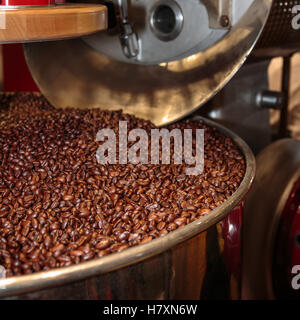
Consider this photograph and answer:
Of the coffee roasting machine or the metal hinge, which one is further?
the metal hinge

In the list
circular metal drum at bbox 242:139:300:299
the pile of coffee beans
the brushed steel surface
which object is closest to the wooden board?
the pile of coffee beans

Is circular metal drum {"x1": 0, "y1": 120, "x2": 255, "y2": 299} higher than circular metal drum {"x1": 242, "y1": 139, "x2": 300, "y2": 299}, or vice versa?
circular metal drum {"x1": 0, "y1": 120, "x2": 255, "y2": 299}

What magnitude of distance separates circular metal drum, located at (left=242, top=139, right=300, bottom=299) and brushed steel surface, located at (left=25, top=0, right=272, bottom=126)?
379mm

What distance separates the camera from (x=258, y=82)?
1.84 m

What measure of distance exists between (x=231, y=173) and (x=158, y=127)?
0.41 m

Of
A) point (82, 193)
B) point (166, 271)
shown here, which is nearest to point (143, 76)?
point (82, 193)

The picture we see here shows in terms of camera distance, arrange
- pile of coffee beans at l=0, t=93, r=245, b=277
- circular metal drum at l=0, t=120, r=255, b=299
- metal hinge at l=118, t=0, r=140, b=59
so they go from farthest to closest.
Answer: metal hinge at l=118, t=0, r=140, b=59 → pile of coffee beans at l=0, t=93, r=245, b=277 → circular metal drum at l=0, t=120, r=255, b=299

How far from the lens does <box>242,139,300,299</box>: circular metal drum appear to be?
142 centimetres

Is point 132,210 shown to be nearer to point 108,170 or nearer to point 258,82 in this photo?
point 108,170

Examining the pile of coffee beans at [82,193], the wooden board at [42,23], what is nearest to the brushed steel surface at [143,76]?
the pile of coffee beans at [82,193]

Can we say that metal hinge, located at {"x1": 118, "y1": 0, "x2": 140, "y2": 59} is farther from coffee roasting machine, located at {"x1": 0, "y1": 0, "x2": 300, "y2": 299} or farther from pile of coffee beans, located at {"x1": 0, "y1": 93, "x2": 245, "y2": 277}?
pile of coffee beans, located at {"x1": 0, "y1": 93, "x2": 245, "y2": 277}

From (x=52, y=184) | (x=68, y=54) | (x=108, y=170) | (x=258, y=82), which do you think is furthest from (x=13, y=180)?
(x=258, y=82)

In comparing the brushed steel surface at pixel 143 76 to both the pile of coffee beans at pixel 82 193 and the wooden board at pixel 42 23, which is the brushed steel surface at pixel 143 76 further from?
the wooden board at pixel 42 23

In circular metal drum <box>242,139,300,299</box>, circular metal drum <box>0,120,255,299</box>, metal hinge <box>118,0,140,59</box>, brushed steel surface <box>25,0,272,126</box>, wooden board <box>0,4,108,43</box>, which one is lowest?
circular metal drum <box>242,139,300,299</box>
